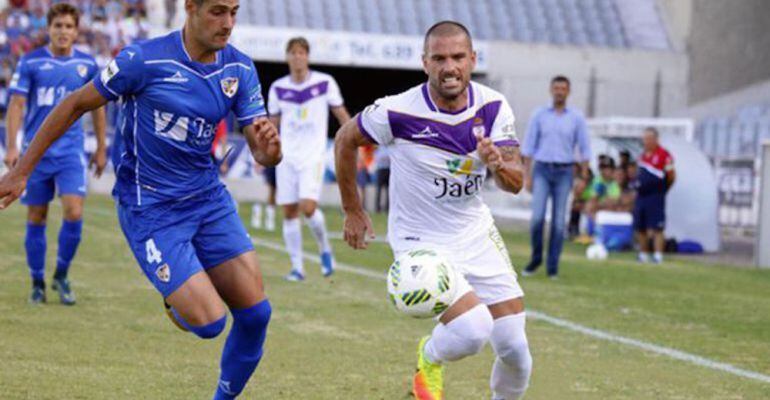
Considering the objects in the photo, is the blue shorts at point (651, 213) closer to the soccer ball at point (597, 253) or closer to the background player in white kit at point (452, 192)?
the soccer ball at point (597, 253)

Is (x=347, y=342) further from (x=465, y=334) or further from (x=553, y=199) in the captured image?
(x=553, y=199)

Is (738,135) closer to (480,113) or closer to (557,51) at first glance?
(557,51)

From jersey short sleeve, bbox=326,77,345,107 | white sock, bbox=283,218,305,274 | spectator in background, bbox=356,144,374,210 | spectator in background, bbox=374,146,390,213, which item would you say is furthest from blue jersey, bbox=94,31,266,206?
spectator in background, bbox=356,144,374,210

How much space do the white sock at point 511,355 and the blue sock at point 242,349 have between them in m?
1.17

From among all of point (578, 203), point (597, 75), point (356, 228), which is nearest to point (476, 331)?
point (356, 228)

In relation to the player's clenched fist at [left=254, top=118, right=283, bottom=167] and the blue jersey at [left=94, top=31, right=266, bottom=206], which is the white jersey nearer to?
the blue jersey at [left=94, top=31, right=266, bottom=206]

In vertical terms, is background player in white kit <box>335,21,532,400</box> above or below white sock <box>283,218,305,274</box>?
above

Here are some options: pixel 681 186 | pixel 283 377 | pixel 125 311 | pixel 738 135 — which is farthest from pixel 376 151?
pixel 283 377

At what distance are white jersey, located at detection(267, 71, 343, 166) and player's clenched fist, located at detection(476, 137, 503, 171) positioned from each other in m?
7.44

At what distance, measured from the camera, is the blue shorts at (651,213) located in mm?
19031

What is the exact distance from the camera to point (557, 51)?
3981cm

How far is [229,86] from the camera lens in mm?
6277

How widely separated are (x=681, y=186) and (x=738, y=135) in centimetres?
738

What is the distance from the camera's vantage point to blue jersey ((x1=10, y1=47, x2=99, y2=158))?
10.1 metres
